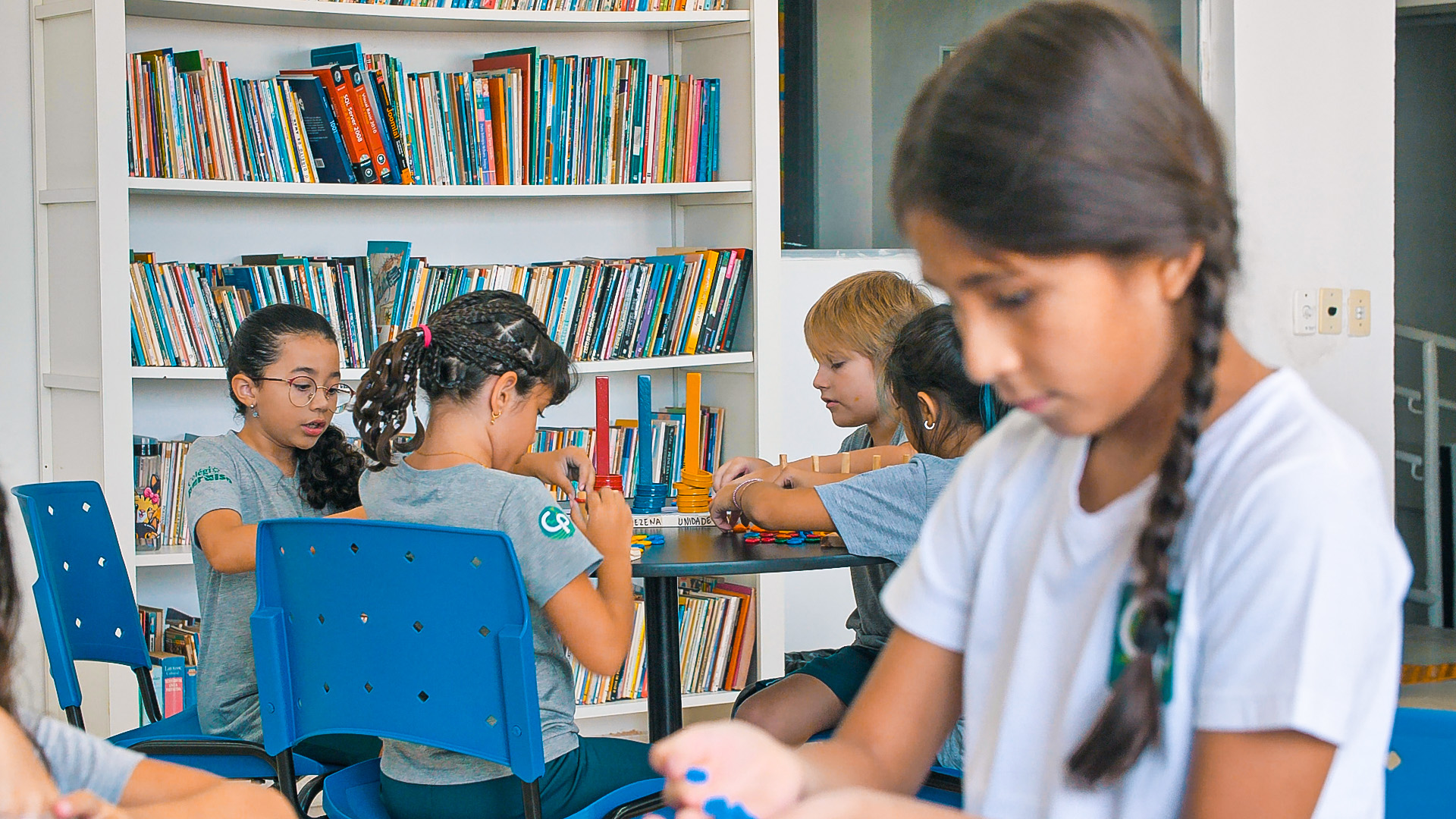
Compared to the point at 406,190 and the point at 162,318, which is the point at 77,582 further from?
the point at 406,190

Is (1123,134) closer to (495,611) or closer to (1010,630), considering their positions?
(1010,630)

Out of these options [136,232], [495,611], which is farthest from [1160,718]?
[136,232]

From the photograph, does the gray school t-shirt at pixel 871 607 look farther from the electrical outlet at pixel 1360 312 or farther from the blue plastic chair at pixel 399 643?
the electrical outlet at pixel 1360 312

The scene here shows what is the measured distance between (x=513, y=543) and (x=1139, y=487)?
Result: 0.97 meters

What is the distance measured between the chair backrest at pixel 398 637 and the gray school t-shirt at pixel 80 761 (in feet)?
1.63

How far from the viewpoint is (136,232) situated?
314 centimetres

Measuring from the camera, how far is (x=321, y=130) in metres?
3.05

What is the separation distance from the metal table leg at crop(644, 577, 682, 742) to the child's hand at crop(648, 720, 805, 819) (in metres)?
1.27

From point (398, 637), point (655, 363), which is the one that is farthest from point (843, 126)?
point (398, 637)

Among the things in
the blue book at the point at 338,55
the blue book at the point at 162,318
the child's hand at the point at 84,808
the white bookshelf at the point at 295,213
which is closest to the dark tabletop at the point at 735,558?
the child's hand at the point at 84,808

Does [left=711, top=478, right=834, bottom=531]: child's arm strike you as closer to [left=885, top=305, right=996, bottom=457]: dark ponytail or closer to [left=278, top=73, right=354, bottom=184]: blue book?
[left=885, top=305, right=996, bottom=457]: dark ponytail

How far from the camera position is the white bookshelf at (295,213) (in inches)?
111

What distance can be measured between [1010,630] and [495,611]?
2.57 ft

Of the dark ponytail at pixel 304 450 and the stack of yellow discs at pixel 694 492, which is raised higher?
the dark ponytail at pixel 304 450
